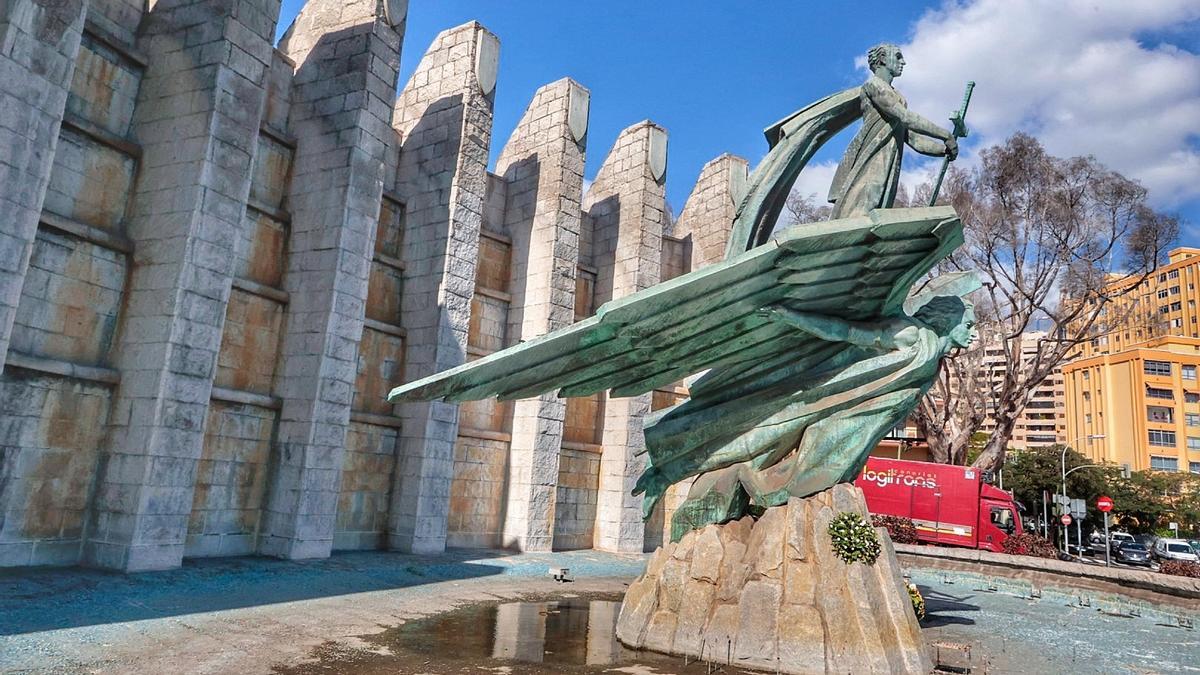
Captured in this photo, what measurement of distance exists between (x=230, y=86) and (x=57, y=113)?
3013 millimetres

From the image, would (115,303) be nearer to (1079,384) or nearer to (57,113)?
(57,113)

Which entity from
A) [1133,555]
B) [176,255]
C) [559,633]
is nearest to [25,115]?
[176,255]

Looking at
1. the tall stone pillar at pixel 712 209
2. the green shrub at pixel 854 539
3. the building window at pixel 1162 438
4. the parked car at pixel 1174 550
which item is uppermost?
the tall stone pillar at pixel 712 209

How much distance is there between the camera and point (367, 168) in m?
16.2

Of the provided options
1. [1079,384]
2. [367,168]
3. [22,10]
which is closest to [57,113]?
[22,10]

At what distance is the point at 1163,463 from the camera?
68.5 meters

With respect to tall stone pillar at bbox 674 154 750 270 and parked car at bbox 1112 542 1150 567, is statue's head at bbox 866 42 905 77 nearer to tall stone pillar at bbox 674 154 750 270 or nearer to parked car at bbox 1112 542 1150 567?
tall stone pillar at bbox 674 154 750 270

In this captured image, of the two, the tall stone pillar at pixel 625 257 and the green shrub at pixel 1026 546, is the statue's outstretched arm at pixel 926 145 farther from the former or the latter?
the green shrub at pixel 1026 546

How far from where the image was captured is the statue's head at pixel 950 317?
360 inches

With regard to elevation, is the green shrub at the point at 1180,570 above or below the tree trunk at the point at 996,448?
below

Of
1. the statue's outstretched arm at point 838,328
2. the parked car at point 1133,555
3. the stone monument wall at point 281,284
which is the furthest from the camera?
the parked car at point 1133,555

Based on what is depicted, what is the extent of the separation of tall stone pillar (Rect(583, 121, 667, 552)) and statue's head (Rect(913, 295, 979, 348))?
13.6 m

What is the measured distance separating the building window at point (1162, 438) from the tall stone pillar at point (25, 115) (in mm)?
83117

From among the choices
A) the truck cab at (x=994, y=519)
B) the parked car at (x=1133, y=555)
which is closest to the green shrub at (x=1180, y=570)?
the truck cab at (x=994, y=519)
